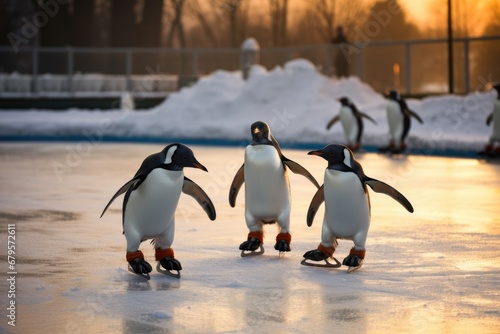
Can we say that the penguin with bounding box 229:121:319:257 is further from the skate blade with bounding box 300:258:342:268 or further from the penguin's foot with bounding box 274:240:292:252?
the skate blade with bounding box 300:258:342:268

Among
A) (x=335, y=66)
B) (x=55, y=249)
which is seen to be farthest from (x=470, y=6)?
(x=55, y=249)

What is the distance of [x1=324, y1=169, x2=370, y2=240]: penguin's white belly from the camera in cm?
599

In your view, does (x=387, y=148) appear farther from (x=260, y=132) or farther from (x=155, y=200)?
(x=155, y=200)

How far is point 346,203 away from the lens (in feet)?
19.7

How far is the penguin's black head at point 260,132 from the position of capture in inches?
258

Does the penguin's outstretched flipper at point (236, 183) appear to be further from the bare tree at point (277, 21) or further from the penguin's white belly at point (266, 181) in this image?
the bare tree at point (277, 21)

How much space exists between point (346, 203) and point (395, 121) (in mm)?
10239

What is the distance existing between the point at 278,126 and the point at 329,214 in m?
13.7

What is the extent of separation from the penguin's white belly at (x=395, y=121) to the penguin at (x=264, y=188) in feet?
31.1

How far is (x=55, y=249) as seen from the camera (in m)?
7.00

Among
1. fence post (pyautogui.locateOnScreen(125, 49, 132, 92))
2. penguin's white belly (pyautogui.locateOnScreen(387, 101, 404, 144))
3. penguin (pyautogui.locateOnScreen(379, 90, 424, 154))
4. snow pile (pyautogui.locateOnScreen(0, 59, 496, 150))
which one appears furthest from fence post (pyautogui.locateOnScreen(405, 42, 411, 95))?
fence post (pyautogui.locateOnScreen(125, 49, 132, 92))

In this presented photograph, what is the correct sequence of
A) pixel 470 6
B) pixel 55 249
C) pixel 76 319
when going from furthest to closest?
pixel 470 6, pixel 55 249, pixel 76 319

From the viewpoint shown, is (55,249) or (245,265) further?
(55,249)

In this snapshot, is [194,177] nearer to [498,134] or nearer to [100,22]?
[498,134]
